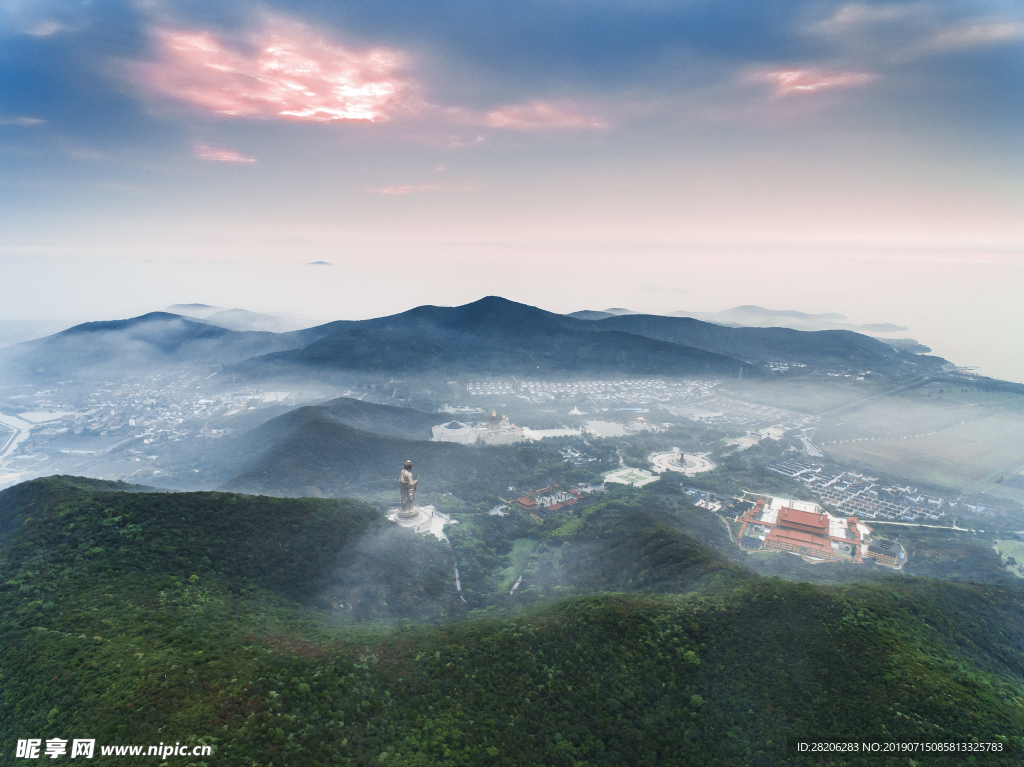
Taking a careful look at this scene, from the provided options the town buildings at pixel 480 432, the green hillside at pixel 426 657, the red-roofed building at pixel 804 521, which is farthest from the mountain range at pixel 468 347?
the green hillside at pixel 426 657

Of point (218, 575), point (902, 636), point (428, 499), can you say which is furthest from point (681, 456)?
point (218, 575)

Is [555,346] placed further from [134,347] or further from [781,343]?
[134,347]

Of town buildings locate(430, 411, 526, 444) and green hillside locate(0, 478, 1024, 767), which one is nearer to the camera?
green hillside locate(0, 478, 1024, 767)

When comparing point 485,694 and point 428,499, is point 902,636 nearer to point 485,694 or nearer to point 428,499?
point 485,694

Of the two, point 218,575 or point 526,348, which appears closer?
point 218,575

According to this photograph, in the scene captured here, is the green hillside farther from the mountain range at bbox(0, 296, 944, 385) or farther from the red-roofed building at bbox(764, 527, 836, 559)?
the mountain range at bbox(0, 296, 944, 385)

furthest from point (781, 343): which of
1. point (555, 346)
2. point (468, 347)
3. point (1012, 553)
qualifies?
point (1012, 553)

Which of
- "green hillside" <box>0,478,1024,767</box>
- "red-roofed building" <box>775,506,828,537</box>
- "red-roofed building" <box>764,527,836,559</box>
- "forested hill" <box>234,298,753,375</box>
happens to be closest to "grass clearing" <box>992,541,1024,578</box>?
"red-roofed building" <box>775,506,828,537</box>
